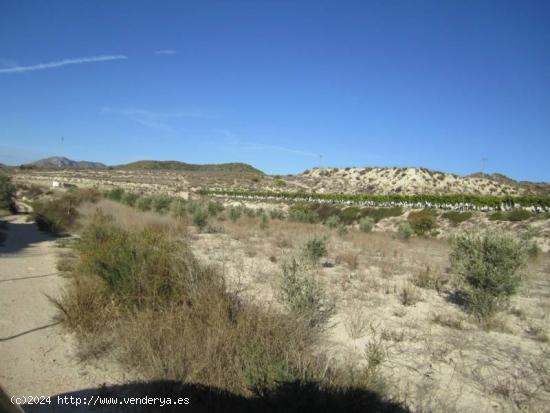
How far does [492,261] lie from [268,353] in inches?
260

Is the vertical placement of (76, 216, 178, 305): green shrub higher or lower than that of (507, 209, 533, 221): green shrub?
lower

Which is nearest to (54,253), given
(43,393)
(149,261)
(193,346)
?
(149,261)

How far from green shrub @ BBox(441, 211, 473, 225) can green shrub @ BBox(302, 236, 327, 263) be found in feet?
91.4

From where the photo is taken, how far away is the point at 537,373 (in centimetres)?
520

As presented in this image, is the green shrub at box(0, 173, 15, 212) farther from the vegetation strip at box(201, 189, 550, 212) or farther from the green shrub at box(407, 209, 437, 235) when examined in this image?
the green shrub at box(407, 209, 437, 235)

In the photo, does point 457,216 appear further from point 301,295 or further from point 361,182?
point 361,182

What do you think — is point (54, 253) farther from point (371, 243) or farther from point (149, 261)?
point (371, 243)

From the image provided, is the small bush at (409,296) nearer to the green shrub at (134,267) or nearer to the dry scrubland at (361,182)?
the green shrub at (134,267)

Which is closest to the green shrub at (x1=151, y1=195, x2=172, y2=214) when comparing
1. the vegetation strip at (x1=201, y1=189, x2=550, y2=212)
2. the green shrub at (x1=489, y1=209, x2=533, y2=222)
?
the green shrub at (x1=489, y1=209, x2=533, y2=222)

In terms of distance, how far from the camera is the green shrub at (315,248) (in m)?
12.8

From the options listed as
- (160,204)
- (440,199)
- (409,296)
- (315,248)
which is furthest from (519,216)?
(409,296)

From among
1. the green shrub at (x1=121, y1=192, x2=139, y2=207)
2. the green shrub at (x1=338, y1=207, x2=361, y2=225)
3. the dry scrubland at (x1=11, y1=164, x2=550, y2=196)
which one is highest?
the dry scrubland at (x1=11, y1=164, x2=550, y2=196)

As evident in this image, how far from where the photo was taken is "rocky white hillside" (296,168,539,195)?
88.6 meters

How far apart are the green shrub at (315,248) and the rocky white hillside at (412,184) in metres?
72.6
